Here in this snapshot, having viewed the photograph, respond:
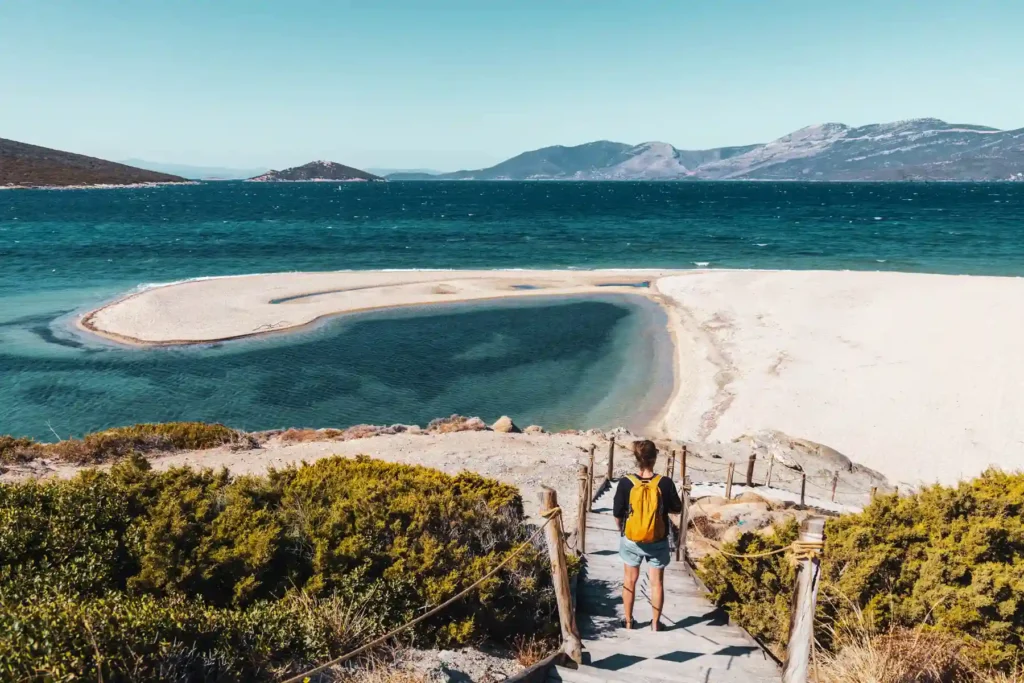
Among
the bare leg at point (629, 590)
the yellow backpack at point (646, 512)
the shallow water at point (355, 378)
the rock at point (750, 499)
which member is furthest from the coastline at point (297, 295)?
the yellow backpack at point (646, 512)

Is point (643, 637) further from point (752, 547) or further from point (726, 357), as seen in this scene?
point (726, 357)

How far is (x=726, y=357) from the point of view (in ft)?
81.0

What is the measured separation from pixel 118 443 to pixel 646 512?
13.3 meters

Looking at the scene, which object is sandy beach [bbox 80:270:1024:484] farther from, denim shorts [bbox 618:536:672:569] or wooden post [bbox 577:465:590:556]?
denim shorts [bbox 618:536:672:569]

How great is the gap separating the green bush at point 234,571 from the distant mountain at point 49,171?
178153 millimetres

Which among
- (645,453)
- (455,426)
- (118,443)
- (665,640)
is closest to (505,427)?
(455,426)

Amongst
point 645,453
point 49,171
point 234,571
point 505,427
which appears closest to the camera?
point 234,571

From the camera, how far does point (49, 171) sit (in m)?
162

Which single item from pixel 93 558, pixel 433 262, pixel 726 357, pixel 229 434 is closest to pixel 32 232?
pixel 433 262

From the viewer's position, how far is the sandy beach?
17.2m

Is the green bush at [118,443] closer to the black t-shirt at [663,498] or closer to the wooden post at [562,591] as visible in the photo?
the wooden post at [562,591]

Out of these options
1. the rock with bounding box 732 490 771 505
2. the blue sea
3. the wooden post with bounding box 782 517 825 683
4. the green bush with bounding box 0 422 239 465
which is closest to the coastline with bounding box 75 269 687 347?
the blue sea

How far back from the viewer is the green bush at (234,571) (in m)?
4.12

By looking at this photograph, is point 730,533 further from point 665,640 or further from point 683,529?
point 665,640
